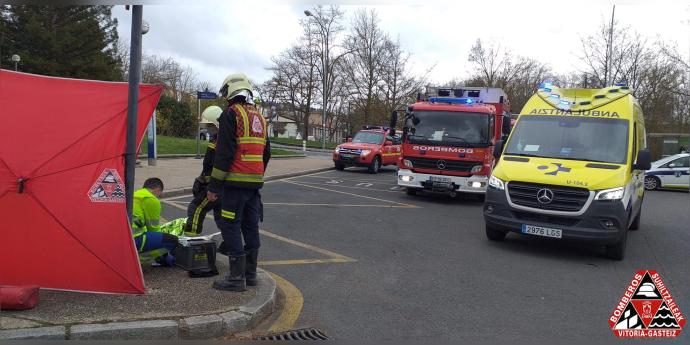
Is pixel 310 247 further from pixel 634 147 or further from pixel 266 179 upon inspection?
pixel 266 179

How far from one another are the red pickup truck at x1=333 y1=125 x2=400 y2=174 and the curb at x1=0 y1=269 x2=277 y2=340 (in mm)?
16801

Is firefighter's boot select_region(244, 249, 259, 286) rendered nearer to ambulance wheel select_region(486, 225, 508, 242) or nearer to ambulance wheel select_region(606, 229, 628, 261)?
ambulance wheel select_region(486, 225, 508, 242)

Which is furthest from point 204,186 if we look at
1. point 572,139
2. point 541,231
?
point 572,139

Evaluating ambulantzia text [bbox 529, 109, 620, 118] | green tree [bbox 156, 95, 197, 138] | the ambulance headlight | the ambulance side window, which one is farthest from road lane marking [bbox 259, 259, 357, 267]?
green tree [bbox 156, 95, 197, 138]

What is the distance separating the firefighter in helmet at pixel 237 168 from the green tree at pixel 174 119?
3293 centimetres

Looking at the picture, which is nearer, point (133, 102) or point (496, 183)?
point (133, 102)

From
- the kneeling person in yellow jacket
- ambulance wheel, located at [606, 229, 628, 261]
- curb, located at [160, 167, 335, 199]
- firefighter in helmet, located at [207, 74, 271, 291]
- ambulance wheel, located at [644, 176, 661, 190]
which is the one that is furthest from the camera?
ambulance wheel, located at [644, 176, 661, 190]

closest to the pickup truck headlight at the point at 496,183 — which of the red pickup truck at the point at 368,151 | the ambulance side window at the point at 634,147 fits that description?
the ambulance side window at the point at 634,147

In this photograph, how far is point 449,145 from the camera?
40.1 ft

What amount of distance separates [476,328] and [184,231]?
11.1ft

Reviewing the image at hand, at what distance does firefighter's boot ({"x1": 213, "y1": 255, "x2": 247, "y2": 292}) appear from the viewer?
4.77 metres

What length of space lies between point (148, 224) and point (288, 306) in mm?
1669

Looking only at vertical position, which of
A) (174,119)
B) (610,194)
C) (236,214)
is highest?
(174,119)

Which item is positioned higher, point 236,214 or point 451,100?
point 451,100
